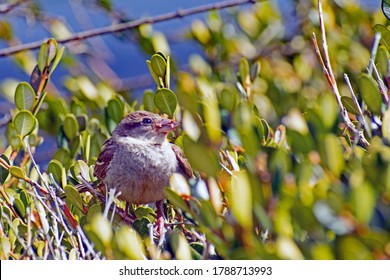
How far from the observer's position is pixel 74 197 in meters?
2.63

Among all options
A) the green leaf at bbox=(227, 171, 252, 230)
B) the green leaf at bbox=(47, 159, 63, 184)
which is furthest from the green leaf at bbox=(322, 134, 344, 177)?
the green leaf at bbox=(47, 159, 63, 184)

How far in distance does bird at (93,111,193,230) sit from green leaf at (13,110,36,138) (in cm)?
49

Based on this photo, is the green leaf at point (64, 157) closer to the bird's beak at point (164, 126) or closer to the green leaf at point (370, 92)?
the bird's beak at point (164, 126)

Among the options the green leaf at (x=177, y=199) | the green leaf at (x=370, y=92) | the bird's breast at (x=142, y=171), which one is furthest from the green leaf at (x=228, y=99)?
the green leaf at (x=177, y=199)

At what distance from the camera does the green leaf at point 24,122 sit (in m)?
2.88

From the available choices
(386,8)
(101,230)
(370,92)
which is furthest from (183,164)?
(101,230)

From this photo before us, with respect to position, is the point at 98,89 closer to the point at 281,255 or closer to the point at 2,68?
the point at 281,255

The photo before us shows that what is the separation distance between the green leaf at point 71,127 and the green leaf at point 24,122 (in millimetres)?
526

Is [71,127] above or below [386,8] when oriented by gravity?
below

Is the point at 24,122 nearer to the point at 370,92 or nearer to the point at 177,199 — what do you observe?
the point at 177,199

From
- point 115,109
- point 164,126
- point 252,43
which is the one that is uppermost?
point 115,109

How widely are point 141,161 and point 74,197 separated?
927mm

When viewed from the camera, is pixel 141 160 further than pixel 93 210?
Result: Yes

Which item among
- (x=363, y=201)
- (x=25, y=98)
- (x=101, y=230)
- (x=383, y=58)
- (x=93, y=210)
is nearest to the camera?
(x=363, y=201)
